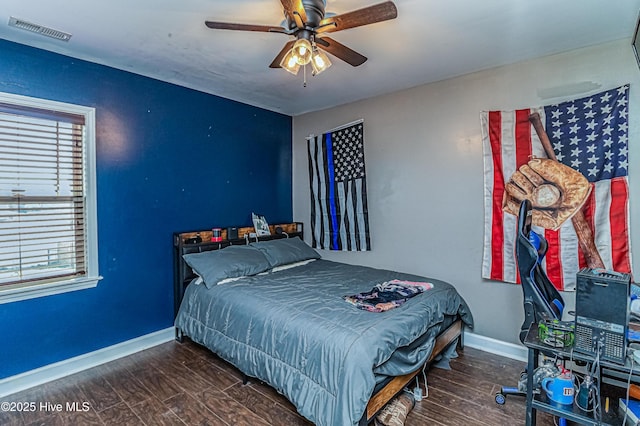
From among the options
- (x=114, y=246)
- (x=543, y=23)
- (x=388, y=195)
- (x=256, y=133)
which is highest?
(x=543, y=23)

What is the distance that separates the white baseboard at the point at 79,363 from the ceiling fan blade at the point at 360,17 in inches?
120

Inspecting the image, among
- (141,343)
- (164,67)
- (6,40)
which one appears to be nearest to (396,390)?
(141,343)

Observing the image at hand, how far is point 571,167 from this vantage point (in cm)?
265

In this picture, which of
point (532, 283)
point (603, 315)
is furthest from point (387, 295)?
point (603, 315)

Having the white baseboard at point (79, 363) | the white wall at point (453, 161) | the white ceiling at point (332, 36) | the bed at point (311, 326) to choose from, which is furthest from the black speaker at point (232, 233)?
the white ceiling at point (332, 36)

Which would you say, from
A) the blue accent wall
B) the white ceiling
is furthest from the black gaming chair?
the blue accent wall

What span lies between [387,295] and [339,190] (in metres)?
1.82

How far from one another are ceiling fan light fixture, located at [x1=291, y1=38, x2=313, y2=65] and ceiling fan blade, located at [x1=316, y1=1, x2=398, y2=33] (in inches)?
4.7

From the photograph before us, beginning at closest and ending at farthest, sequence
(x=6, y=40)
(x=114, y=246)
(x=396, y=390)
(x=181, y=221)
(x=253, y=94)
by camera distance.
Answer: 1. (x=396, y=390)
2. (x=6, y=40)
3. (x=114, y=246)
4. (x=181, y=221)
5. (x=253, y=94)

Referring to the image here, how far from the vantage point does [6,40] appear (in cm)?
241

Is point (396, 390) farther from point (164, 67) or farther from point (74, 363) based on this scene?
point (164, 67)

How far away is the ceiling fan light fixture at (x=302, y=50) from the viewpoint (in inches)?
72.2

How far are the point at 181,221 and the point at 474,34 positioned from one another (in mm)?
3098

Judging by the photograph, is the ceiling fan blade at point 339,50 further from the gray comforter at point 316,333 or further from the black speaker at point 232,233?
the black speaker at point 232,233
